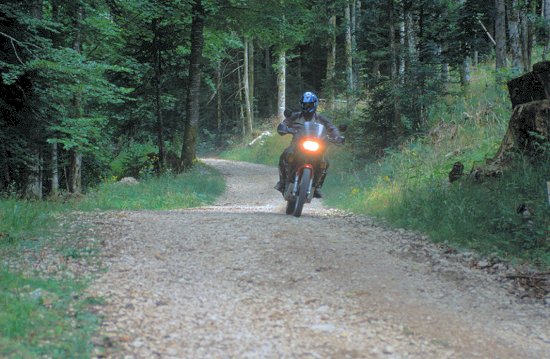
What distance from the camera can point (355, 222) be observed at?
32.1 feet

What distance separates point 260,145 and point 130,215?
2538cm

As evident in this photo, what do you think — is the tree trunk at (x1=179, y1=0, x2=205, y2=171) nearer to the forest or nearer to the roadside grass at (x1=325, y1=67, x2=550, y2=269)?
the forest

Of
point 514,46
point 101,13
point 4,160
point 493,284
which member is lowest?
point 493,284

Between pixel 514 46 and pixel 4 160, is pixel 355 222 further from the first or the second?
pixel 514 46

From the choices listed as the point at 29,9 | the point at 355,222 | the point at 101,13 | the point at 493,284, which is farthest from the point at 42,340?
the point at 101,13

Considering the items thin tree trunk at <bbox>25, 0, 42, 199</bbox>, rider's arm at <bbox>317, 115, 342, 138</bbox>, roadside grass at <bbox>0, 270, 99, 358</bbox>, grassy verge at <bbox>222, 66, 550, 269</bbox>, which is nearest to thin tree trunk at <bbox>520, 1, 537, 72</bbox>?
grassy verge at <bbox>222, 66, 550, 269</bbox>

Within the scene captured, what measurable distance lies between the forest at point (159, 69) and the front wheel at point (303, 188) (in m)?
4.29

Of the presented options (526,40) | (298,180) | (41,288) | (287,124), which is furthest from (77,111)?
(526,40)

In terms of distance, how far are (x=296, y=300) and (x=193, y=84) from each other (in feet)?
53.1

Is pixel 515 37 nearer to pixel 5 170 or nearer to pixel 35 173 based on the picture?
pixel 35 173

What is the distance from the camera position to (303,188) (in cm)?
983

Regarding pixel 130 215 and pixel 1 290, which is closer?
pixel 1 290

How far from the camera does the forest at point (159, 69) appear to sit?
34.7 feet

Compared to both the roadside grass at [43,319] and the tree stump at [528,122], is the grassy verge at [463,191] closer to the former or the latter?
the tree stump at [528,122]
